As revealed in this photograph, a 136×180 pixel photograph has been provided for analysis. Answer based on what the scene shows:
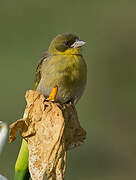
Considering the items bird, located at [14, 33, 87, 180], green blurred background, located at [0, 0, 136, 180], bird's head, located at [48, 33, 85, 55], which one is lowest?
green blurred background, located at [0, 0, 136, 180]

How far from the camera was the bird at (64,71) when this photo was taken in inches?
129

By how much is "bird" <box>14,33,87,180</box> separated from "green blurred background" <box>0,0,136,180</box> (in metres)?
1.48

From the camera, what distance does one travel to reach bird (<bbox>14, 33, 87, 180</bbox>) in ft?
10.7

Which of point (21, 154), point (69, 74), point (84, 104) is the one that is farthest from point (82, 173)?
point (21, 154)

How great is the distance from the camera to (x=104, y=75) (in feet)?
23.5

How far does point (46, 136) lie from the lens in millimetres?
1845

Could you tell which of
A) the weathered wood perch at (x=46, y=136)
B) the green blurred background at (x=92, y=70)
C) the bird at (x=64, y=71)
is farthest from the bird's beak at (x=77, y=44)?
the green blurred background at (x=92, y=70)

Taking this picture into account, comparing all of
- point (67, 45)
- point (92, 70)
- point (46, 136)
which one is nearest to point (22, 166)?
point (46, 136)

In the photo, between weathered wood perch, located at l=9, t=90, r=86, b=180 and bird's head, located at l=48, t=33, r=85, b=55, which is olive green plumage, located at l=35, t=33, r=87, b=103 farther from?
weathered wood perch, located at l=9, t=90, r=86, b=180

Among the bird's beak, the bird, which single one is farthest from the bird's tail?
the bird's beak

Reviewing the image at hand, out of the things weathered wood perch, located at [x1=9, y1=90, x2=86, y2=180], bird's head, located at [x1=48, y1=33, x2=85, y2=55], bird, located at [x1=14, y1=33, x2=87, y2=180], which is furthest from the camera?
bird's head, located at [x1=48, y1=33, x2=85, y2=55]

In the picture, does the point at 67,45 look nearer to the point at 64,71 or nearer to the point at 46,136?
the point at 64,71

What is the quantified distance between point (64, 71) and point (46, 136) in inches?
61.0

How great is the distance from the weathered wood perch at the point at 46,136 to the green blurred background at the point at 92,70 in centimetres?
290
